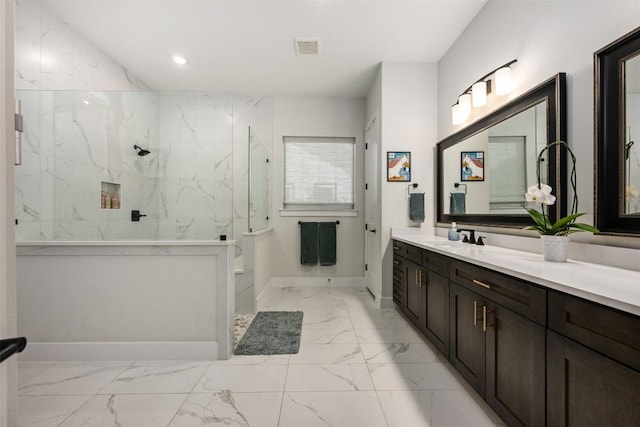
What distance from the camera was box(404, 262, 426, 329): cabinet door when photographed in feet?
7.76

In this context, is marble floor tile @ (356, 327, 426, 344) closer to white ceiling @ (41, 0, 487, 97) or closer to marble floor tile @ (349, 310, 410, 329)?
marble floor tile @ (349, 310, 410, 329)

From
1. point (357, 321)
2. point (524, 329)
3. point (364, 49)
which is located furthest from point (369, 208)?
point (524, 329)

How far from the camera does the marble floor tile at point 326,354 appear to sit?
6.81ft

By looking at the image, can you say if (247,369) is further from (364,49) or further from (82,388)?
(364,49)

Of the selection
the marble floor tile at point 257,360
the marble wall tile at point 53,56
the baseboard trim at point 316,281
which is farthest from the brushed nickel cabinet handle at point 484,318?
the marble wall tile at point 53,56

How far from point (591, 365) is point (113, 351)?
259cm

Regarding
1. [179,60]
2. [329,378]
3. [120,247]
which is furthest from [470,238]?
[179,60]

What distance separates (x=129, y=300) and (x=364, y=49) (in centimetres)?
304

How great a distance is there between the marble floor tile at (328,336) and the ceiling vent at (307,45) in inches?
106

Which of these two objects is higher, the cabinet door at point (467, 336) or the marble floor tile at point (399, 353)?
the cabinet door at point (467, 336)

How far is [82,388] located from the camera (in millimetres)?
1757

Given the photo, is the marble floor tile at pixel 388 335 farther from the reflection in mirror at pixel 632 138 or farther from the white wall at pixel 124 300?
the reflection in mirror at pixel 632 138

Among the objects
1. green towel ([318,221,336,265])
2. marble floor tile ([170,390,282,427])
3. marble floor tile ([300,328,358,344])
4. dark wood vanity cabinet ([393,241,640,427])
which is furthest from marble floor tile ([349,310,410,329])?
marble floor tile ([170,390,282,427])

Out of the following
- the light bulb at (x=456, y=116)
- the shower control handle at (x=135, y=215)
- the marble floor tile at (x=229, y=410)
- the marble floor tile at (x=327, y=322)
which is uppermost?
the light bulb at (x=456, y=116)
